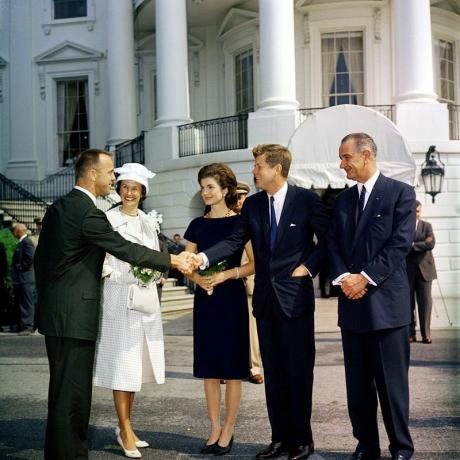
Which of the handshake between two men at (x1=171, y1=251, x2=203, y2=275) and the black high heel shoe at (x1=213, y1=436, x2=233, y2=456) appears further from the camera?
the handshake between two men at (x1=171, y1=251, x2=203, y2=275)

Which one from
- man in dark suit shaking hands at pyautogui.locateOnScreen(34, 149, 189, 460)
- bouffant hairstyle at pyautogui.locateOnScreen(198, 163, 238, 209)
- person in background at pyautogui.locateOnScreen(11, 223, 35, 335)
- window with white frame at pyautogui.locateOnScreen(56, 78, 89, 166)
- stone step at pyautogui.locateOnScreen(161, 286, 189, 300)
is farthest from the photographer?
window with white frame at pyautogui.locateOnScreen(56, 78, 89, 166)

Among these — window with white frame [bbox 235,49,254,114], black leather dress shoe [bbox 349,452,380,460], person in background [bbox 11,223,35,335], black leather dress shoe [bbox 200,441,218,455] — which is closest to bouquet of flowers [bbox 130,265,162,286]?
black leather dress shoe [bbox 200,441,218,455]

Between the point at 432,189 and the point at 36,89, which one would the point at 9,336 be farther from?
the point at 36,89

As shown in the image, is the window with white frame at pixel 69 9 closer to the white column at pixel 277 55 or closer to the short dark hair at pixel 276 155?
the white column at pixel 277 55

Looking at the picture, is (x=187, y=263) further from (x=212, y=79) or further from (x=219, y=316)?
(x=212, y=79)

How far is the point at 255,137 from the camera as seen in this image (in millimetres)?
20125

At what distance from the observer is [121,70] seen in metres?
24.0

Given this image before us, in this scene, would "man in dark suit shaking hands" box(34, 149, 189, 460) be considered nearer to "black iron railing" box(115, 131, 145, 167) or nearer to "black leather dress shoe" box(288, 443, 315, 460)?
"black leather dress shoe" box(288, 443, 315, 460)

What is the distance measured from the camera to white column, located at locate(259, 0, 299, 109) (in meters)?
19.7

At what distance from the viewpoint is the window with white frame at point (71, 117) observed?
1062 inches

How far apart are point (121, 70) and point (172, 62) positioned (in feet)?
10.4

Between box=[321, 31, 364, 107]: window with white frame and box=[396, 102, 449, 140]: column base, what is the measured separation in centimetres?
341

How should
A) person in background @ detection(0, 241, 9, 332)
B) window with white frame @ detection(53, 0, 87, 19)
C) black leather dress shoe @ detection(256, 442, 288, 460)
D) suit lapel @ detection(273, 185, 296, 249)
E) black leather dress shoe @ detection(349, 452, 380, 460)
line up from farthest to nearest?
1. window with white frame @ detection(53, 0, 87, 19)
2. person in background @ detection(0, 241, 9, 332)
3. suit lapel @ detection(273, 185, 296, 249)
4. black leather dress shoe @ detection(256, 442, 288, 460)
5. black leather dress shoe @ detection(349, 452, 380, 460)

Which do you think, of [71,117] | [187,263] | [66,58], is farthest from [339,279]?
[71,117]
